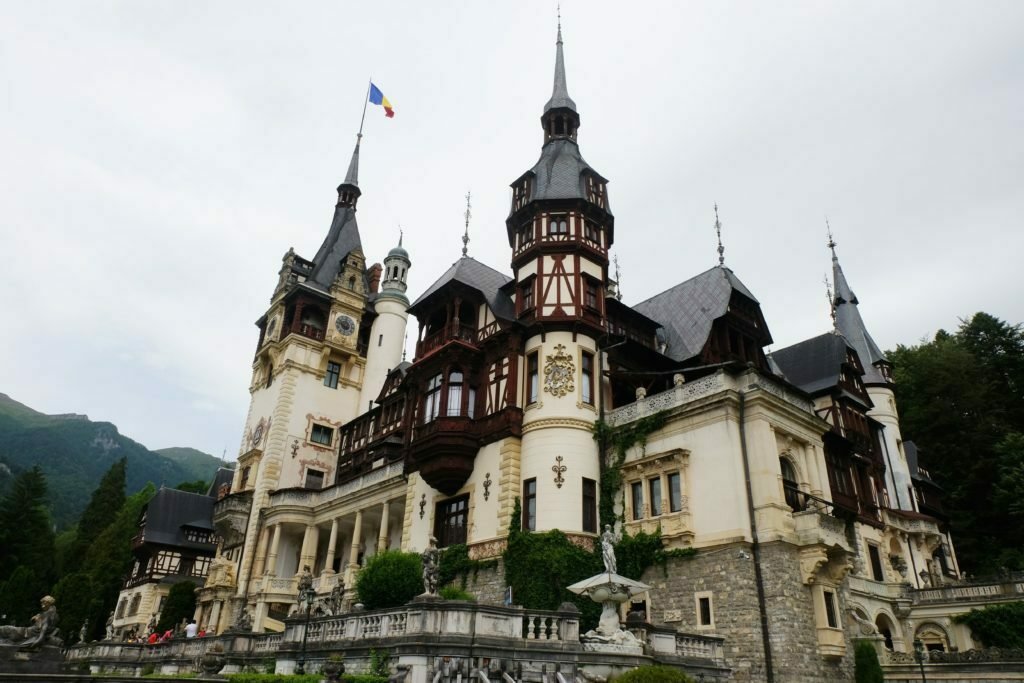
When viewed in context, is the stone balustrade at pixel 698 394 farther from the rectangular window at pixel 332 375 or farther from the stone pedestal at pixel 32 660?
the rectangular window at pixel 332 375

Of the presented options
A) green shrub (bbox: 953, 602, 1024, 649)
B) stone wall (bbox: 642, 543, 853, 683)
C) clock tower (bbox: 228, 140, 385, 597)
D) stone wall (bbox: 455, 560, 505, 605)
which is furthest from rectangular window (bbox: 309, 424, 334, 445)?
green shrub (bbox: 953, 602, 1024, 649)

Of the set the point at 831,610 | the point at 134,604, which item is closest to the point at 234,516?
the point at 134,604

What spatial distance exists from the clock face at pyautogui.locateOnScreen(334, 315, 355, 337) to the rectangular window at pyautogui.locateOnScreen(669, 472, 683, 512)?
3064cm

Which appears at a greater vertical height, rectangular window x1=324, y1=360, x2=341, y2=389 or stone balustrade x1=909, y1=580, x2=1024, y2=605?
rectangular window x1=324, y1=360, x2=341, y2=389

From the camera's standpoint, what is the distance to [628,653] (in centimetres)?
1560

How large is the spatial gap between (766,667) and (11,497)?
84.4m

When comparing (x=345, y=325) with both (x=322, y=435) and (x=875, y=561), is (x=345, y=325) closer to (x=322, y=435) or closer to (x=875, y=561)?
(x=322, y=435)

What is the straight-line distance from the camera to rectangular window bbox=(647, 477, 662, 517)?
24764mm

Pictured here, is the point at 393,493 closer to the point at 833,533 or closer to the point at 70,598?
the point at 833,533

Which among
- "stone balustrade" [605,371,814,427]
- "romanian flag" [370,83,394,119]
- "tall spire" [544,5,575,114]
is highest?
"romanian flag" [370,83,394,119]

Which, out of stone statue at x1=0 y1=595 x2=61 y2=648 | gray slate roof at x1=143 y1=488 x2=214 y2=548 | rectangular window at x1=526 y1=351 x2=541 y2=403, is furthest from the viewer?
gray slate roof at x1=143 y1=488 x2=214 y2=548

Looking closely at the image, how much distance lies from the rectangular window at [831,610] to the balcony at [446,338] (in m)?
16.6

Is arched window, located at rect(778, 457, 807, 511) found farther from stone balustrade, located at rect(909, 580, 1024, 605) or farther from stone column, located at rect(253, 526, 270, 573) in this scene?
stone column, located at rect(253, 526, 270, 573)

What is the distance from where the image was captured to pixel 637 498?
84.2 feet
